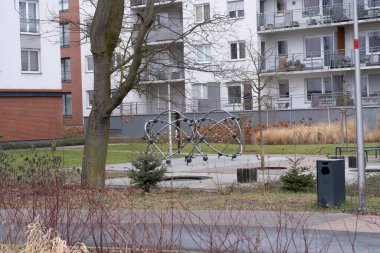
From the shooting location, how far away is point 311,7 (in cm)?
5000

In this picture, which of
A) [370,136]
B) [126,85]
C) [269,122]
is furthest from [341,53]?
[126,85]

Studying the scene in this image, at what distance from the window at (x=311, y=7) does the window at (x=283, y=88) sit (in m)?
5.08

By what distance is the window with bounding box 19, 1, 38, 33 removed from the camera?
45.7m

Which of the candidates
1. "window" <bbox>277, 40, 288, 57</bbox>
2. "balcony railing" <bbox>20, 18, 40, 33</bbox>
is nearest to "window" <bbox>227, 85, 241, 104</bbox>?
"window" <bbox>277, 40, 288, 57</bbox>

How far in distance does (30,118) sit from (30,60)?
12.4ft

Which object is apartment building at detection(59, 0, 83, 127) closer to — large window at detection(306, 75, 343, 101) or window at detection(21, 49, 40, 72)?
window at detection(21, 49, 40, 72)

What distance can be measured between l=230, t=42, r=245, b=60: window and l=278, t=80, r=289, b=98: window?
11.1 feet

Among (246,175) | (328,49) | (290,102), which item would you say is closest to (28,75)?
(290,102)

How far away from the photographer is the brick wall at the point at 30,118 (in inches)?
1736

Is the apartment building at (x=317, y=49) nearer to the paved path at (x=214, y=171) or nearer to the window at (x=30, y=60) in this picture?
the window at (x=30, y=60)

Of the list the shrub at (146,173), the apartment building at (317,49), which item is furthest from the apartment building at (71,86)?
the shrub at (146,173)

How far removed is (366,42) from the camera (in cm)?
4869

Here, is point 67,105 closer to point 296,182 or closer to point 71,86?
point 71,86

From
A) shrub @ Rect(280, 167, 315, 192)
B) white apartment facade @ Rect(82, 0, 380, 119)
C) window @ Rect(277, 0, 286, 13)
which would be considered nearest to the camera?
shrub @ Rect(280, 167, 315, 192)
